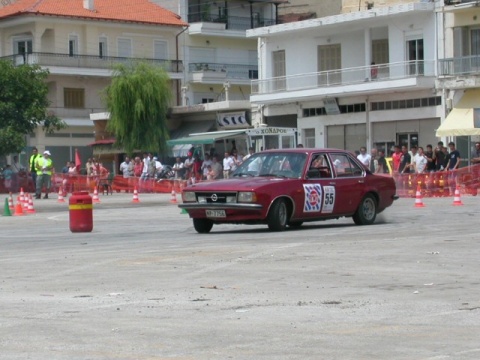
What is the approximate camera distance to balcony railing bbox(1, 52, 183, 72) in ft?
232

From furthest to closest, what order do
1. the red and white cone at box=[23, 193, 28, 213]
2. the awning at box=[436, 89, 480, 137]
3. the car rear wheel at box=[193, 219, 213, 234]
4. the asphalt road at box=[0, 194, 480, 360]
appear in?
the awning at box=[436, 89, 480, 137]
the red and white cone at box=[23, 193, 28, 213]
the car rear wheel at box=[193, 219, 213, 234]
the asphalt road at box=[0, 194, 480, 360]

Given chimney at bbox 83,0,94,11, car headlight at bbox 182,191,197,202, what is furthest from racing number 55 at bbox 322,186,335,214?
chimney at bbox 83,0,94,11

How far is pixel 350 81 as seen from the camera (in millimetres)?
54031

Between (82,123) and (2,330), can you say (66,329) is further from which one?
(82,123)

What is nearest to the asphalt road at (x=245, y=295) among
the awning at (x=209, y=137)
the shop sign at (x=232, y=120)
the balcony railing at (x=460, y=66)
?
the balcony railing at (x=460, y=66)

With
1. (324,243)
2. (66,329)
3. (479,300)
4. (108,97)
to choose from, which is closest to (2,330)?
(66,329)

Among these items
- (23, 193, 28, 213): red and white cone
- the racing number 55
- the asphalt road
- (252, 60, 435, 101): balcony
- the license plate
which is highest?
(252, 60, 435, 101): balcony

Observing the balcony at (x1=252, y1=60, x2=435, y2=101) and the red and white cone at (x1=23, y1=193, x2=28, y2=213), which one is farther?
the balcony at (x1=252, y1=60, x2=435, y2=101)

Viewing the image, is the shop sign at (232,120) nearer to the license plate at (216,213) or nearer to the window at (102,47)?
the window at (102,47)

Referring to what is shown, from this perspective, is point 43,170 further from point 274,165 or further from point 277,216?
point 277,216

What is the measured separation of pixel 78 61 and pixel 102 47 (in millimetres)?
2561

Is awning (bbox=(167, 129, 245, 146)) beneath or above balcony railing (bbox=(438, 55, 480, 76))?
beneath

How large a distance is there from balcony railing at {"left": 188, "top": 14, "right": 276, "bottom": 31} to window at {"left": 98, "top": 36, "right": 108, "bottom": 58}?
6.09m

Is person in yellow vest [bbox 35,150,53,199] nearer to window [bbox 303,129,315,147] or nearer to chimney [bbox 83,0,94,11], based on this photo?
window [bbox 303,129,315,147]
